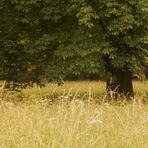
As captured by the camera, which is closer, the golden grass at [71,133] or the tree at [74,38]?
the golden grass at [71,133]

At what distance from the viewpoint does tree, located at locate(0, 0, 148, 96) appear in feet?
53.6

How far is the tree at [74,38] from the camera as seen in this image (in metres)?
16.3

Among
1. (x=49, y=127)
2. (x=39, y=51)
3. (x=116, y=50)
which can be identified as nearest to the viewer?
(x=49, y=127)

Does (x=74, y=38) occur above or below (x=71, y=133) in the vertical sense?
above

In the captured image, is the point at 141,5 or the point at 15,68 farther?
the point at 15,68

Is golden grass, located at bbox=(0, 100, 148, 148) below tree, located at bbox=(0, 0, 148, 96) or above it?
below

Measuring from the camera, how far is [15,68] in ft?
64.4

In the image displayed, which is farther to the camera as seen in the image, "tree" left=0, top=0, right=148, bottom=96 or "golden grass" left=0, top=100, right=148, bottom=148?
"tree" left=0, top=0, right=148, bottom=96

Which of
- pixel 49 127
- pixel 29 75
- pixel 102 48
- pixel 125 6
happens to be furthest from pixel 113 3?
pixel 49 127

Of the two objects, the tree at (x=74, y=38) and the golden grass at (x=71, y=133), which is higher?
the tree at (x=74, y=38)

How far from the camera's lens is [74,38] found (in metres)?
17.2

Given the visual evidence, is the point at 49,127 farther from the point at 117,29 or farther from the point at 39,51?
the point at 39,51

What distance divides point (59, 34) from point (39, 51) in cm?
147

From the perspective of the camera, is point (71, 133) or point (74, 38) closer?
point (71, 133)
